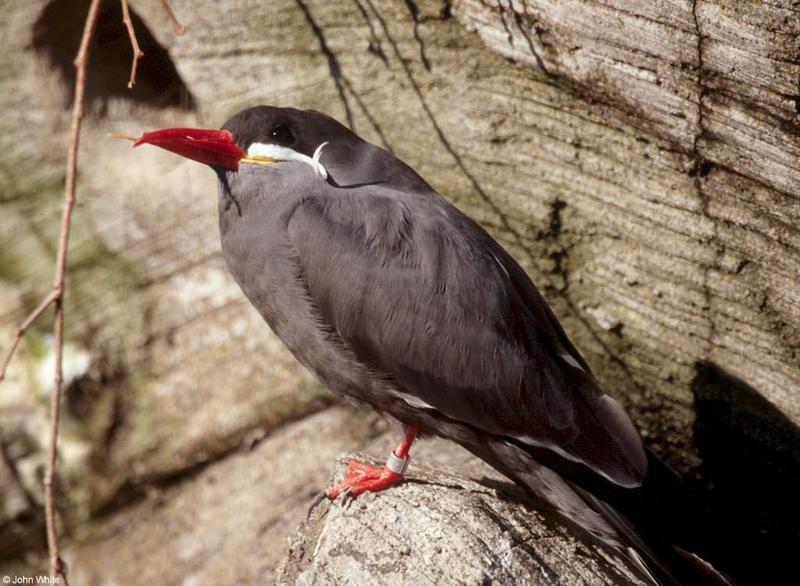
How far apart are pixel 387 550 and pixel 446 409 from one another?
1.35ft

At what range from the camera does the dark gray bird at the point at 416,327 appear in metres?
2.64

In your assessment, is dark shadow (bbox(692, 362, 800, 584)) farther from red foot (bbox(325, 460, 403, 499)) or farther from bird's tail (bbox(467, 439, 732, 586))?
red foot (bbox(325, 460, 403, 499))

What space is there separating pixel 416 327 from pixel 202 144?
749 millimetres

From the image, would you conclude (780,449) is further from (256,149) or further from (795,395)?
(256,149)

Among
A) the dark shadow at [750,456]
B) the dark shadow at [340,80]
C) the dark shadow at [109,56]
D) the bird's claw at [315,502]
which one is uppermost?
the dark shadow at [340,80]

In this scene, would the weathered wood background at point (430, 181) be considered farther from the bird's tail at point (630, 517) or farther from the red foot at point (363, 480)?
the red foot at point (363, 480)

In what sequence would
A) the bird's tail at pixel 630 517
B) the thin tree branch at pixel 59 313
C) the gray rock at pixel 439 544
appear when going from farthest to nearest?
1. the thin tree branch at pixel 59 313
2. the bird's tail at pixel 630 517
3. the gray rock at pixel 439 544

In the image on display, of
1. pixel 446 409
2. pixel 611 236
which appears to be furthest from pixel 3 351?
pixel 611 236

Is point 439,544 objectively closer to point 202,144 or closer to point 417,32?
point 202,144

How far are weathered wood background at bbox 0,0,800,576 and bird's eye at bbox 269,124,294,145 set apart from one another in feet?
2.12

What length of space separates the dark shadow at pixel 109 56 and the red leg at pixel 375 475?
5.00ft

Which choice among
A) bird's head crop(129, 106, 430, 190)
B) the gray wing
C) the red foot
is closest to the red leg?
the red foot

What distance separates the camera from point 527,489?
9.08 feet

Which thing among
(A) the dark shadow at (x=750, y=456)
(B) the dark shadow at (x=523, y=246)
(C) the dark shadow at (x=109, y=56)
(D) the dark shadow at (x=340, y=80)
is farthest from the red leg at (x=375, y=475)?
(C) the dark shadow at (x=109, y=56)
